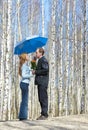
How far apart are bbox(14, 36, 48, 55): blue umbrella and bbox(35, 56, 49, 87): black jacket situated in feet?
2.47

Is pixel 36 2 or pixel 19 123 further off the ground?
pixel 36 2

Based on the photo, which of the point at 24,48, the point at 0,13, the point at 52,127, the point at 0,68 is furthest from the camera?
the point at 0,13

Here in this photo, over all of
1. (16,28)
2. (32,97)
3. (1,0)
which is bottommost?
(32,97)

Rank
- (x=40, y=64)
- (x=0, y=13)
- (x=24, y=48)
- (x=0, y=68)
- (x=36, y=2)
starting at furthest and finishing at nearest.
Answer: (x=36, y=2) < (x=0, y=13) < (x=0, y=68) < (x=24, y=48) < (x=40, y=64)

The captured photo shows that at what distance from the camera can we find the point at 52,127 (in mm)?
8328

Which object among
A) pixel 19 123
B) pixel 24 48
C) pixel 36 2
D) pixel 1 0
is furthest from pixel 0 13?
pixel 19 123

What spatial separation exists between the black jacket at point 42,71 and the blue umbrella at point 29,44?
75 cm

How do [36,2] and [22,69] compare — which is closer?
[22,69]

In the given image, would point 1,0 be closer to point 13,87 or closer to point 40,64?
point 13,87

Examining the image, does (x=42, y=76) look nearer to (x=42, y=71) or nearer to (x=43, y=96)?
(x=42, y=71)

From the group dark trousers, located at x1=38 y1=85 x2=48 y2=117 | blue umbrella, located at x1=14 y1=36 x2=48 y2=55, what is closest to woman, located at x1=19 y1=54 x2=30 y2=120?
dark trousers, located at x1=38 y1=85 x2=48 y2=117

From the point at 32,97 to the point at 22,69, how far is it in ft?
59.2

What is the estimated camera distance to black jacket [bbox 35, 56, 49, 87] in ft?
31.2

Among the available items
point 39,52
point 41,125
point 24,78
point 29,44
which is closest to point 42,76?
point 24,78
